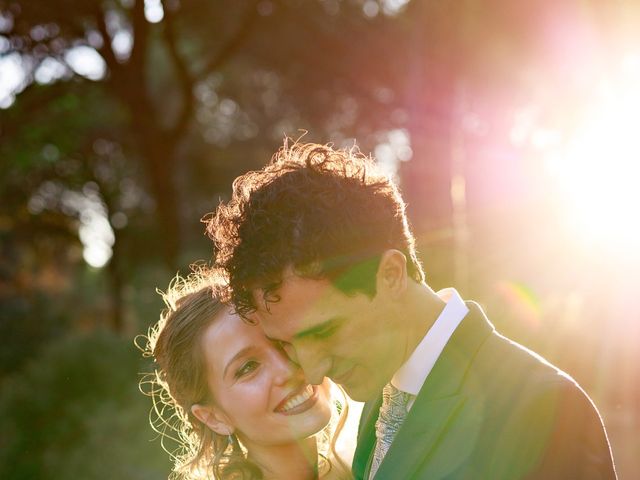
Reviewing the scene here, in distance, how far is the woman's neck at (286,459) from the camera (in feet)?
12.6

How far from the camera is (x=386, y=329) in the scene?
2.97 meters

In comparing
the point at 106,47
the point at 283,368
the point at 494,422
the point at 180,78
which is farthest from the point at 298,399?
the point at 180,78

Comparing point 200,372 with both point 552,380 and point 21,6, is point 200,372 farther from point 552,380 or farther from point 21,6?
point 21,6

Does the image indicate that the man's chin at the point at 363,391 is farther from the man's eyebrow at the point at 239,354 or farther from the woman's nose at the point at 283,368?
the man's eyebrow at the point at 239,354

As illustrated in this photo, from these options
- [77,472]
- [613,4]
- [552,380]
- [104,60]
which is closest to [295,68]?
[104,60]

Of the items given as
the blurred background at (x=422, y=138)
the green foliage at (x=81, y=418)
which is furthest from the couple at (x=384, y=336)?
the green foliage at (x=81, y=418)

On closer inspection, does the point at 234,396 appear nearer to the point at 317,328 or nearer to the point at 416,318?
the point at 317,328

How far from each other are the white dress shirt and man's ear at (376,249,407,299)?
0.18 meters

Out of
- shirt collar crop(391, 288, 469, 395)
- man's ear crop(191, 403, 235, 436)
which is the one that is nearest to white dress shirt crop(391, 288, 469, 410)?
shirt collar crop(391, 288, 469, 395)

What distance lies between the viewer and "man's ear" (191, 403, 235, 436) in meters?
3.86

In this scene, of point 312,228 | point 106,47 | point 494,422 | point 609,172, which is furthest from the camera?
point 106,47

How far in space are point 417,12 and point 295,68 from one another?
4.49 metres

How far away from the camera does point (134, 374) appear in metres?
12.1

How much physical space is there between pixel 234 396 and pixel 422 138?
7.05m
